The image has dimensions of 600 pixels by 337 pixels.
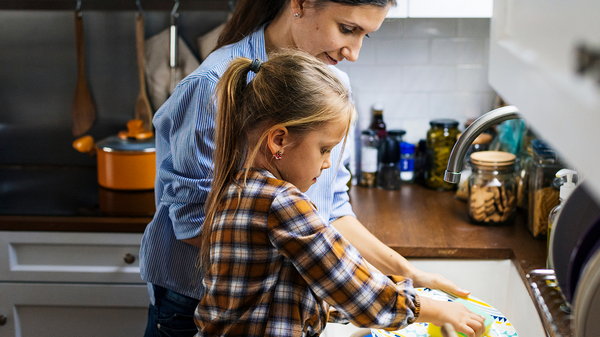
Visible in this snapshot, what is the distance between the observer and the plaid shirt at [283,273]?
3.81 feet

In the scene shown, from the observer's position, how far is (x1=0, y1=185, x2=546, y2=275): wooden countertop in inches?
77.7

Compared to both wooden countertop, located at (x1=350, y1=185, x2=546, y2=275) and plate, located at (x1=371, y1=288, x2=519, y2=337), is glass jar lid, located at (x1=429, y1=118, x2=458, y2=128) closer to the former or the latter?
wooden countertop, located at (x1=350, y1=185, x2=546, y2=275)

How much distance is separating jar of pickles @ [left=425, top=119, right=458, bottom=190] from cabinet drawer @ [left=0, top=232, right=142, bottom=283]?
→ 3.30ft

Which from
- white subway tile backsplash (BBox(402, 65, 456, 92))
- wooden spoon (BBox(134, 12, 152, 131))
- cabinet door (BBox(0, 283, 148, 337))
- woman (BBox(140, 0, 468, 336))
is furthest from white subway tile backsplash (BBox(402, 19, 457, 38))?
cabinet door (BBox(0, 283, 148, 337))

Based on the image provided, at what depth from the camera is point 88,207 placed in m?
2.37

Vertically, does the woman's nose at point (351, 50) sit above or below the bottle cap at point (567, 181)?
above

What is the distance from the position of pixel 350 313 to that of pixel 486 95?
65.4 inches

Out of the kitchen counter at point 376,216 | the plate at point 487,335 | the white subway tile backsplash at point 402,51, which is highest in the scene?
the white subway tile backsplash at point 402,51

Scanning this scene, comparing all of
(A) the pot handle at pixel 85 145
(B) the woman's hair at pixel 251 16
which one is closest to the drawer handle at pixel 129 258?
(A) the pot handle at pixel 85 145

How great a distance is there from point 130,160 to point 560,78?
2.12m

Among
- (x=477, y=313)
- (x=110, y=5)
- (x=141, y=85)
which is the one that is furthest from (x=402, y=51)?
(x=477, y=313)

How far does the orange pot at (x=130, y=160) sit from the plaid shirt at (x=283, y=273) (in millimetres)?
1297

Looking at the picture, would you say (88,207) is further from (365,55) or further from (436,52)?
(436,52)

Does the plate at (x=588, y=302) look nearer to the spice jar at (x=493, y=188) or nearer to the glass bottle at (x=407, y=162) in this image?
the spice jar at (x=493, y=188)
